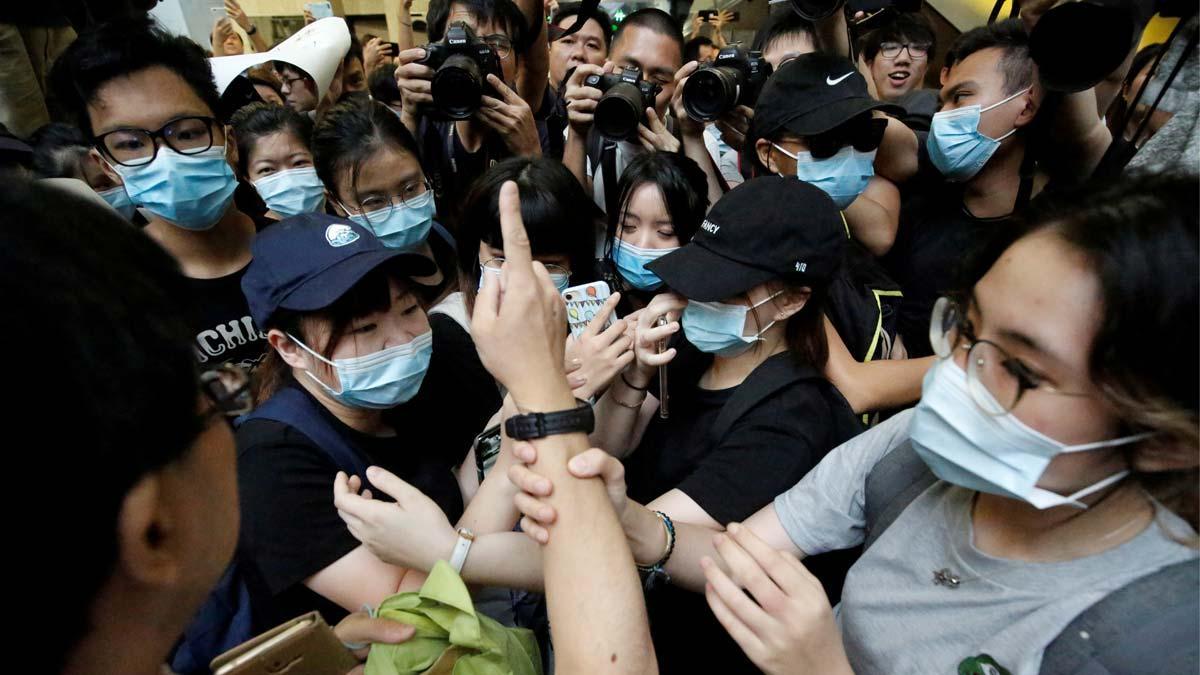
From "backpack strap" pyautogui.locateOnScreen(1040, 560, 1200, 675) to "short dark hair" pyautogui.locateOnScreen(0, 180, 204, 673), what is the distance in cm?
103

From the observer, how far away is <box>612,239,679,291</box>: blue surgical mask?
2.01 metres

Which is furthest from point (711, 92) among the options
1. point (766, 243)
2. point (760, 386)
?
point (760, 386)

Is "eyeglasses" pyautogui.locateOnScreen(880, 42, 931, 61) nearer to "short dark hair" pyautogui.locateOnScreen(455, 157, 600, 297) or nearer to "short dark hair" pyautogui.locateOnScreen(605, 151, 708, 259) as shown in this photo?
"short dark hair" pyautogui.locateOnScreen(605, 151, 708, 259)

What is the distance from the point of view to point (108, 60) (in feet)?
5.75

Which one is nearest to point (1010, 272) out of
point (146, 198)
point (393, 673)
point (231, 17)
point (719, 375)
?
point (719, 375)

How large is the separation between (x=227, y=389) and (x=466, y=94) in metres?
A: 1.82

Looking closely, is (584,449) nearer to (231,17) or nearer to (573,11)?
(573,11)

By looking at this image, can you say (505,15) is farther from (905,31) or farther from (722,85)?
(905,31)

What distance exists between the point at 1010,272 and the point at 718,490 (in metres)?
0.71

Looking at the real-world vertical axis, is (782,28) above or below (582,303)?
above

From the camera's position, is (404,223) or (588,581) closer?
(588,581)

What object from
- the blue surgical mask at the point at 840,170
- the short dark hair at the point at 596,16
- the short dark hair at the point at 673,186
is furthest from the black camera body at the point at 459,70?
the blue surgical mask at the point at 840,170

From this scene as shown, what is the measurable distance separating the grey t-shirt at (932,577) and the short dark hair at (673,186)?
105cm

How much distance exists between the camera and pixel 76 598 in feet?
1.63
